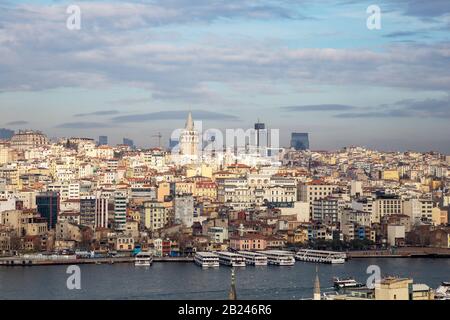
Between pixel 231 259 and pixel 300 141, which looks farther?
pixel 300 141

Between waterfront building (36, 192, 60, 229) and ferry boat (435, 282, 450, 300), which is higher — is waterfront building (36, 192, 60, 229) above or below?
above

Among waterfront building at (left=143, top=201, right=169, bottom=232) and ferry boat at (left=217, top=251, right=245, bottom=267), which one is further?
waterfront building at (left=143, top=201, right=169, bottom=232)

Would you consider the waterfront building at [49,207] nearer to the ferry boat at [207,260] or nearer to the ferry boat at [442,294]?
the ferry boat at [207,260]

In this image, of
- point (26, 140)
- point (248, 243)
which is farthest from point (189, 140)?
point (26, 140)

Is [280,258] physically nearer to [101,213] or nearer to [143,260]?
[143,260]

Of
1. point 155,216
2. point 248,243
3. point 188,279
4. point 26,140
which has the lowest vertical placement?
point 188,279

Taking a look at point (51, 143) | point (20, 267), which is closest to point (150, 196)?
point (20, 267)

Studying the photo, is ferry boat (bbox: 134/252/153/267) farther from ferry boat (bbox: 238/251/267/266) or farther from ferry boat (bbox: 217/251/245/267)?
ferry boat (bbox: 238/251/267/266)

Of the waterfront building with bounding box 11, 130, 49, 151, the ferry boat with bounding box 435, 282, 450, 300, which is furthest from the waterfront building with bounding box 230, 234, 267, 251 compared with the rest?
the waterfront building with bounding box 11, 130, 49, 151
